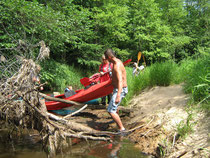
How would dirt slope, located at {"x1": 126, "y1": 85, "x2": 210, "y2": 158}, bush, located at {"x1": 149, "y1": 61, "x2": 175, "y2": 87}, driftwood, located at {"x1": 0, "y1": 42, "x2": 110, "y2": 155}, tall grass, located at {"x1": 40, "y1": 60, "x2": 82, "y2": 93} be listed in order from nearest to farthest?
dirt slope, located at {"x1": 126, "y1": 85, "x2": 210, "y2": 158} → driftwood, located at {"x1": 0, "y1": 42, "x2": 110, "y2": 155} → bush, located at {"x1": 149, "y1": 61, "x2": 175, "y2": 87} → tall grass, located at {"x1": 40, "y1": 60, "x2": 82, "y2": 93}

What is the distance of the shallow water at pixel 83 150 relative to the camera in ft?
10.5

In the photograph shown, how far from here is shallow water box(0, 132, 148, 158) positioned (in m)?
3.20

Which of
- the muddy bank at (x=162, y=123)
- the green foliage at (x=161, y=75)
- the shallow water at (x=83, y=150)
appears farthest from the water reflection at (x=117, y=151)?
the green foliage at (x=161, y=75)

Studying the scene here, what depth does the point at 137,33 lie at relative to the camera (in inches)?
772

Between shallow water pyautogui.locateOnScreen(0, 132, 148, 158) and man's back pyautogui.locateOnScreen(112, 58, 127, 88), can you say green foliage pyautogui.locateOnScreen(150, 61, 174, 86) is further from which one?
shallow water pyautogui.locateOnScreen(0, 132, 148, 158)

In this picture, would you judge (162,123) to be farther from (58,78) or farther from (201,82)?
(58,78)

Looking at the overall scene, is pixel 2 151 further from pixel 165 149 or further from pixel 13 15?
pixel 13 15

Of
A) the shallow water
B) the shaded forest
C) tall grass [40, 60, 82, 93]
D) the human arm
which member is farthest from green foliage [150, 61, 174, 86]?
tall grass [40, 60, 82, 93]

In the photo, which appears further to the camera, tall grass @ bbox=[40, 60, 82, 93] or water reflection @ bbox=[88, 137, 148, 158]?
tall grass @ bbox=[40, 60, 82, 93]

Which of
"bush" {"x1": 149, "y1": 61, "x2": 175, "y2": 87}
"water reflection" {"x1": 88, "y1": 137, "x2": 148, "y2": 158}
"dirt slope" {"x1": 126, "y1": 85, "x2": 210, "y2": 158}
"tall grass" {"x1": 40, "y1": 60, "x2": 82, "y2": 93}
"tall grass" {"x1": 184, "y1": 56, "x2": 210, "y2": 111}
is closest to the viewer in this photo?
"dirt slope" {"x1": 126, "y1": 85, "x2": 210, "y2": 158}

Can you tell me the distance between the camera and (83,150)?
136 inches

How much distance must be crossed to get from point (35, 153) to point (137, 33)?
1788 cm

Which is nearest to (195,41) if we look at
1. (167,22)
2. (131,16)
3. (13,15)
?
(167,22)

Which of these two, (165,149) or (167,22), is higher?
(167,22)
